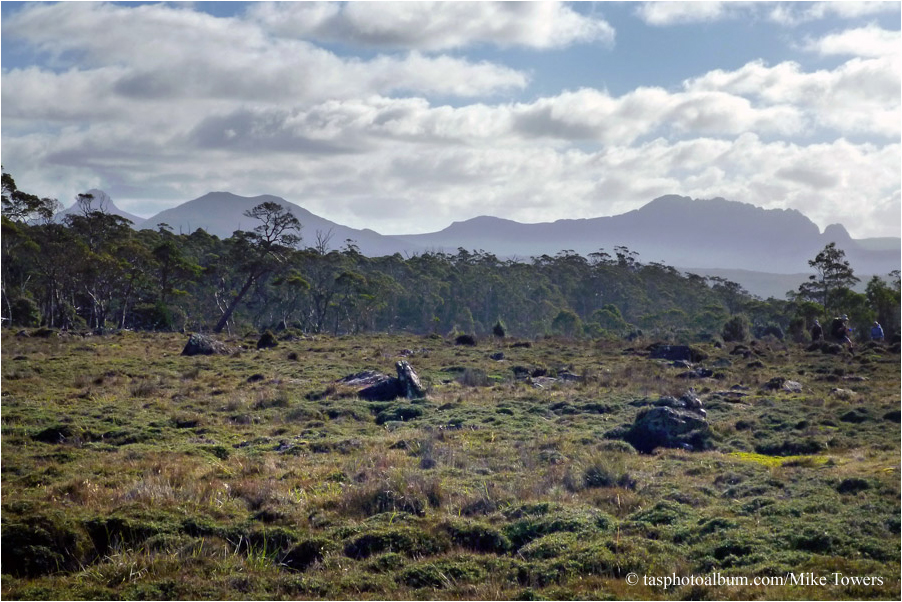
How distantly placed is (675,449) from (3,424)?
13997 mm

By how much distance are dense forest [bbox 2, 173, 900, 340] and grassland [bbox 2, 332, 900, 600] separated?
31956 millimetres

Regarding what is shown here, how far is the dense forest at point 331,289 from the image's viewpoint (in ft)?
177

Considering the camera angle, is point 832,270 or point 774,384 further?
point 832,270

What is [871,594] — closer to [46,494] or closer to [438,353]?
[46,494]

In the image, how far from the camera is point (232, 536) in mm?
9320

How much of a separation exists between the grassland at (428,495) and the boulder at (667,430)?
18.3 inches

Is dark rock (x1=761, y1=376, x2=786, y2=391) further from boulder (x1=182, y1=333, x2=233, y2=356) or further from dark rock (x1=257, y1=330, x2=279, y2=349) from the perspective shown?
dark rock (x1=257, y1=330, x2=279, y2=349)

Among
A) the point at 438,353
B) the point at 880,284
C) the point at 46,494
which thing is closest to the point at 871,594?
the point at 46,494

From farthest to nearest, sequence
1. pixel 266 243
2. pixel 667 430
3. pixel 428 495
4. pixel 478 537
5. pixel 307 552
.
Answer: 1. pixel 266 243
2. pixel 667 430
3. pixel 428 495
4. pixel 478 537
5. pixel 307 552

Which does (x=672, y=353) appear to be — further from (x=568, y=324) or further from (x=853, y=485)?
(x=568, y=324)

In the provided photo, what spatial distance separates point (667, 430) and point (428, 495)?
286 inches

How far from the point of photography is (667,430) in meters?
16.5

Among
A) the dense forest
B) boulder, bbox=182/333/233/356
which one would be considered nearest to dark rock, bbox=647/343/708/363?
the dense forest

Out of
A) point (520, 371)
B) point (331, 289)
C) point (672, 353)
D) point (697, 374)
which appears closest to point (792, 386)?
point (697, 374)
